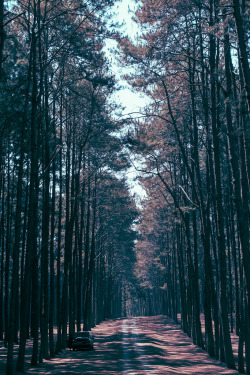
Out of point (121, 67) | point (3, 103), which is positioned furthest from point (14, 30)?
point (121, 67)

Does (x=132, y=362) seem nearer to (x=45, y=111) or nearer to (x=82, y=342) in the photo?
(x=82, y=342)

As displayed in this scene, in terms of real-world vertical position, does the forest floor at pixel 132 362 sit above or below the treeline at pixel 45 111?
below

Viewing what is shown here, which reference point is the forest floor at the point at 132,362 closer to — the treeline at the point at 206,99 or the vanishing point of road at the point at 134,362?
the vanishing point of road at the point at 134,362

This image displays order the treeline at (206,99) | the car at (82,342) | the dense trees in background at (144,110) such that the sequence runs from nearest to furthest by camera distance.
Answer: the treeline at (206,99) → the dense trees in background at (144,110) → the car at (82,342)

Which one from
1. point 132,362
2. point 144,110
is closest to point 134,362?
point 132,362

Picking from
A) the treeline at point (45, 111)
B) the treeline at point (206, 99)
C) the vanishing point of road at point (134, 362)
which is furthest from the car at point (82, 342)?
the treeline at point (206, 99)

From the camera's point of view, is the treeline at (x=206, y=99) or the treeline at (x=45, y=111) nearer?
the treeline at (x=206, y=99)

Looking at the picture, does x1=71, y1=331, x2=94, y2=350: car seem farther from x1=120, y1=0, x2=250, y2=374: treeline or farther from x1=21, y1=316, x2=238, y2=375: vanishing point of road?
x1=120, y1=0, x2=250, y2=374: treeline

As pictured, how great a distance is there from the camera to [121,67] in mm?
23953

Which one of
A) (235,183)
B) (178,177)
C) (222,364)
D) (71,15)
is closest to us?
(235,183)

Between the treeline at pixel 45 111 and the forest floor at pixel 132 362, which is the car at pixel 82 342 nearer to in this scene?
the forest floor at pixel 132 362

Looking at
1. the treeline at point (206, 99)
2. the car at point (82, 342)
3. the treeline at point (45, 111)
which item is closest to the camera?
the treeline at point (206, 99)

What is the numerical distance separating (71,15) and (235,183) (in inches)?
409

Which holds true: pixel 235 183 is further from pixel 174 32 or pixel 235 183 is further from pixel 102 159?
pixel 102 159
